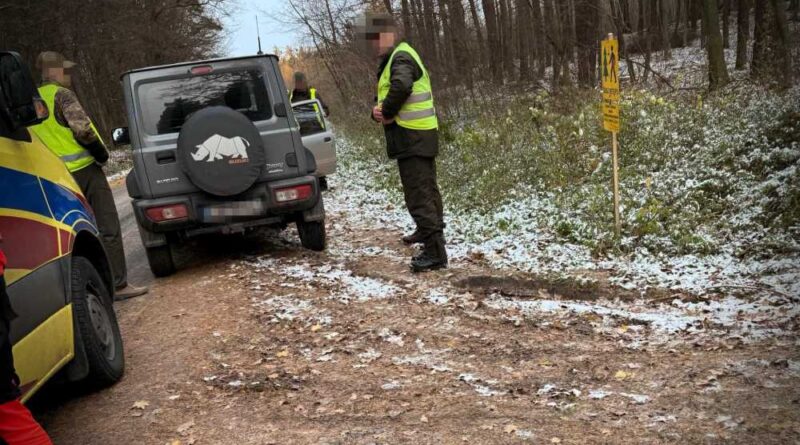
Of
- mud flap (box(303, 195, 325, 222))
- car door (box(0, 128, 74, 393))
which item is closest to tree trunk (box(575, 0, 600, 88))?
mud flap (box(303, 195, 325, 222))

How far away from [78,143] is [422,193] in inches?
129

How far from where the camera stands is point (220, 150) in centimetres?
623

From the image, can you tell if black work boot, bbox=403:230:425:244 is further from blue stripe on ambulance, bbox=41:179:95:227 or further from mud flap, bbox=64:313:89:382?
mud flap, bbox=64:313:89:382

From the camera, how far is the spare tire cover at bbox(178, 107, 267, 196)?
20.3 feet

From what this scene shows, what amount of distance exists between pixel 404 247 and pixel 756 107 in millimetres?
5263

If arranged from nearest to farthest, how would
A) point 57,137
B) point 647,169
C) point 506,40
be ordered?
point 57,137, point 647,169, point 506,40

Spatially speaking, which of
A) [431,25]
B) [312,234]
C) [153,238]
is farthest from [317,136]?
[431,25]

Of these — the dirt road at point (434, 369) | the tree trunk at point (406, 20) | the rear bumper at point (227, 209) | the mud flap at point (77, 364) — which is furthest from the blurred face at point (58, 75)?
the tree trunk at point (406, 20)

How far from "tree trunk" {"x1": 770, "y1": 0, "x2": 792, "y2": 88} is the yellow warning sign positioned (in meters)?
4.32

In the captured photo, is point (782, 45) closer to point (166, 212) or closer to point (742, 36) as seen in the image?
point (742, 36)

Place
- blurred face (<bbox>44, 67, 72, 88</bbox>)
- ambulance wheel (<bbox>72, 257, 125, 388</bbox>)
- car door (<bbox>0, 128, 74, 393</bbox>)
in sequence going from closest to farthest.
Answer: car door (<bbox>0, 128, 74, 393</bbox>) < ambulance wheel (<bbox>72, 257, 125, 388</bbox>) < blurred face (<bbox>44, 67, 72, 88</bbox>)

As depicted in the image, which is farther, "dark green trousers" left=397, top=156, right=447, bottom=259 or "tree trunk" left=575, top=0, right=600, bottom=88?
"tree trunk" left=575, top=0, right=600, bottom=88

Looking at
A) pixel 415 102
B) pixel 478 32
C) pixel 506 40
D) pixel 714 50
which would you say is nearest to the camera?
pixel 415 102

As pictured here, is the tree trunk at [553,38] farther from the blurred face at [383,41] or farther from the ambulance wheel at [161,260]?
the ambulance wheel at [161,260]
